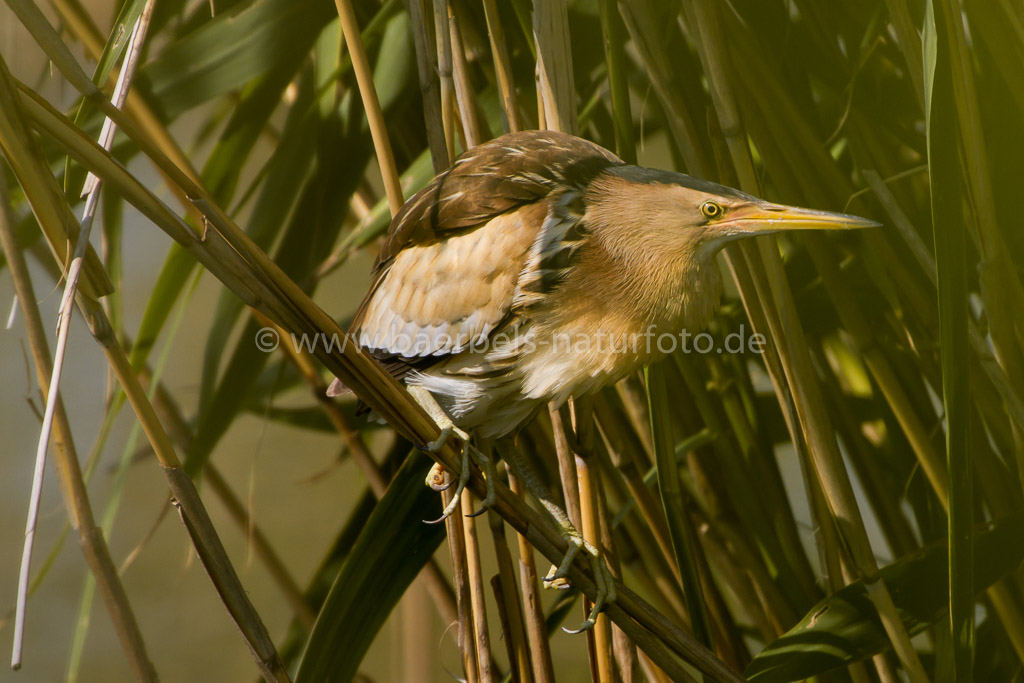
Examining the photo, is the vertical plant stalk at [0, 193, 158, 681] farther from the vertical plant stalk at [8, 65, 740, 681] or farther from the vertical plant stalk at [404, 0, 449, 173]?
the vertical plant stalk at [404, 0, 449, 173]

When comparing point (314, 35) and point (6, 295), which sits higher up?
point (6, 295)

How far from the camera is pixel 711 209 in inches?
34.1

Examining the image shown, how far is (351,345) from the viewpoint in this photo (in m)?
0.57

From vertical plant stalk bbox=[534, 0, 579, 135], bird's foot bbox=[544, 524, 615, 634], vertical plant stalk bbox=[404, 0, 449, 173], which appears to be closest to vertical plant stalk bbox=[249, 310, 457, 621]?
bird's foot bbox=[544, 524, 615, 634]

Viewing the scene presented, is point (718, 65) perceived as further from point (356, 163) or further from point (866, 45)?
point (356, 163)

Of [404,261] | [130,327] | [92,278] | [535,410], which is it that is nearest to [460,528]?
[535,410]

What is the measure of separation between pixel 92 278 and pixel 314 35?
1.74ft

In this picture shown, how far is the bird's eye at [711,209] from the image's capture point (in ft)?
2.81

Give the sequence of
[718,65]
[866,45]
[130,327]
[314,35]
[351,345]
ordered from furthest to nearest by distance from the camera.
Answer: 1. [130,327]
2. [314,35]
3. [866,45]
4. [718,65]
5. [351,345]

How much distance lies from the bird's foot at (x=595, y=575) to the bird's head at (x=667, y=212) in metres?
0.33

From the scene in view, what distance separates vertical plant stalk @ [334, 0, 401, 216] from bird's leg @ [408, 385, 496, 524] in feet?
0.84

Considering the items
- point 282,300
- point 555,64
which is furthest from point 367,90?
point 282,300

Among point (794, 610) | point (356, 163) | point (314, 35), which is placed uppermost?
point (314, 35)

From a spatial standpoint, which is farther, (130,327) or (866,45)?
(130,327)
